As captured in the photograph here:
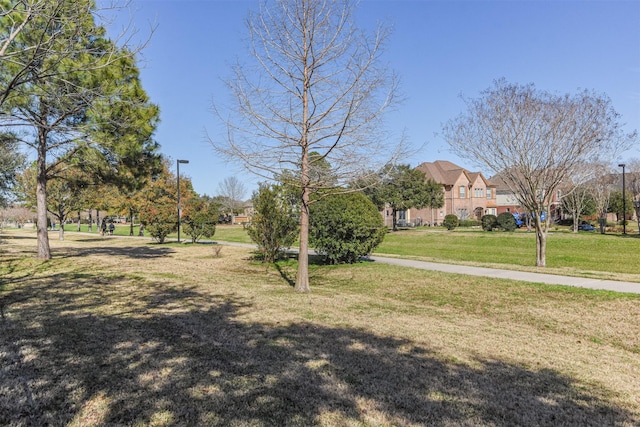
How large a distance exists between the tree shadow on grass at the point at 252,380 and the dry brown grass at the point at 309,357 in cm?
2

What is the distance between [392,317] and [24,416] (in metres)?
5.32

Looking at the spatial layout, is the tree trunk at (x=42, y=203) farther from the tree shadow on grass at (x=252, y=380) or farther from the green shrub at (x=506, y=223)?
the green shrub at (x=506, y=223)

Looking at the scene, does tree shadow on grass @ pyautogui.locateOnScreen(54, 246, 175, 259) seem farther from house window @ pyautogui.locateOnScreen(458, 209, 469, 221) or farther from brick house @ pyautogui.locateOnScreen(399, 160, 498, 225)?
house window @ pyautogui.locateOnScreen(458, 209, 469, 221)

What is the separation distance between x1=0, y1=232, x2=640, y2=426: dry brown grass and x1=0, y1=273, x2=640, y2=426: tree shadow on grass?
2 centimetres

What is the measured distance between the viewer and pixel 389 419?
10.0 feet

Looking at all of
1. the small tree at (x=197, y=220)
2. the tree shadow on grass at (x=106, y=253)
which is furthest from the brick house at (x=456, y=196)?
the tree shadow on grass at (x=106, y=253)

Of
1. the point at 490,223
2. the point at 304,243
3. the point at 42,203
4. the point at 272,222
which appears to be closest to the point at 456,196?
the point at 490,223

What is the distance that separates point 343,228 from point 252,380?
11.1m

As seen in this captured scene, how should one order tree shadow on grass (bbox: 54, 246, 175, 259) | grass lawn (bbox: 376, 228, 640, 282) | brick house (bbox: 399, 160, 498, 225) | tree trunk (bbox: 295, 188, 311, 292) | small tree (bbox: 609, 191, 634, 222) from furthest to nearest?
1. brick house (bbox: 399, 160, 498, 225)
2. small tree (bbox: 609, 191, 634, 222)
3. tree shadow on grass (bbox: 54, 246, 175, 259)
4. grass lawn (bbox: 376, 228, 640, 282)
5. tree trunk (bbox: 295, 188, 311, 292)

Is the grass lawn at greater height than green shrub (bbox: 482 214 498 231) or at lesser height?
lesser

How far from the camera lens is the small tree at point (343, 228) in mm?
14680

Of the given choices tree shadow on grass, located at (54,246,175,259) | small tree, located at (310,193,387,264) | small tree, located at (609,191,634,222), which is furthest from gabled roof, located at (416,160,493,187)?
tree shadow on grass, located at (54,246,175,259)

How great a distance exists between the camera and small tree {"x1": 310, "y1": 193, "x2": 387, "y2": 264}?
48.2 feet

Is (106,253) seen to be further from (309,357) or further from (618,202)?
(618,202)
